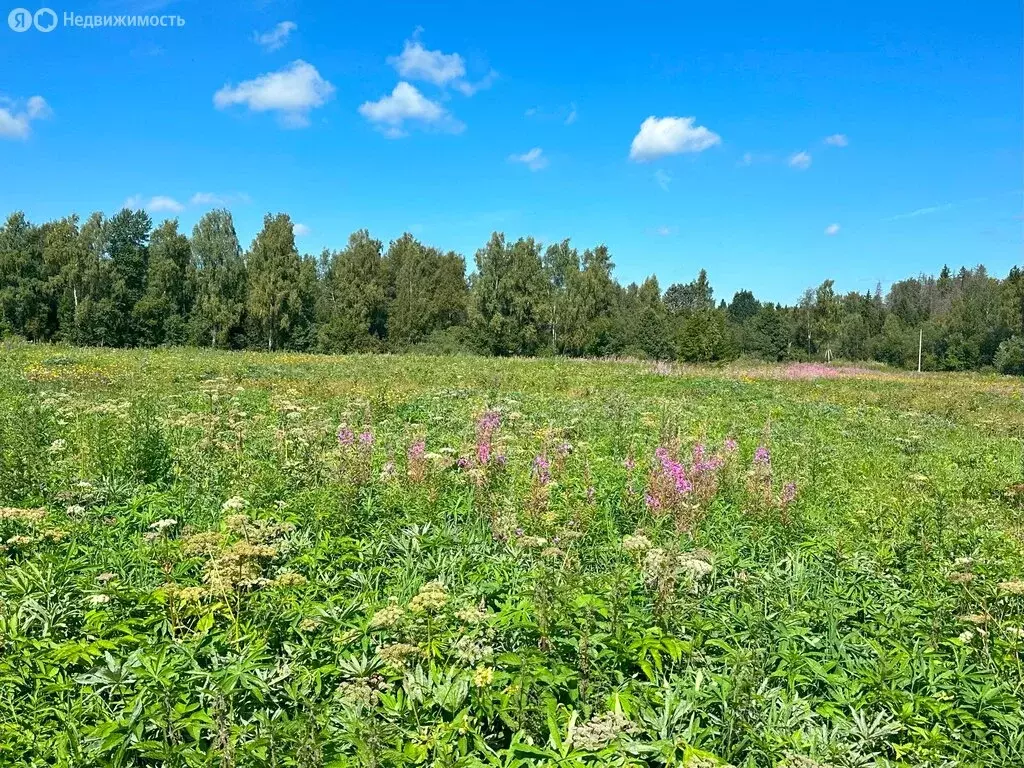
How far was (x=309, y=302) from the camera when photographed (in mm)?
50312

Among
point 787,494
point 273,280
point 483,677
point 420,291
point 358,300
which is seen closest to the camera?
point 483,677

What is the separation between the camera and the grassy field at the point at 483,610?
8.52 feet

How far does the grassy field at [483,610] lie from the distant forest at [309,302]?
4237 centimetres

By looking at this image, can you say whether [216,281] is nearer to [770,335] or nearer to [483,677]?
[483,677]

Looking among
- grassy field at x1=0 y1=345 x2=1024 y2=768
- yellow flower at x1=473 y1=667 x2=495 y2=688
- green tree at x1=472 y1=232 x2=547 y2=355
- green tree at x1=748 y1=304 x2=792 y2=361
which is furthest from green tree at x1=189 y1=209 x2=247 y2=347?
green tree at x1=748 y1=304 x2=792 y2=361

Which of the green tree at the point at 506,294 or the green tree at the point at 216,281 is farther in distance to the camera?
the green tree at the point at 506,294

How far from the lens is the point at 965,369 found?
58312 mm

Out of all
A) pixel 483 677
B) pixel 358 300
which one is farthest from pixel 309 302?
pixel 483 677

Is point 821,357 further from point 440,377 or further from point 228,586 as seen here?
point 228,586

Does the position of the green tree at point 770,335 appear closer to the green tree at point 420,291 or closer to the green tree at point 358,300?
the green tree at point 420,291

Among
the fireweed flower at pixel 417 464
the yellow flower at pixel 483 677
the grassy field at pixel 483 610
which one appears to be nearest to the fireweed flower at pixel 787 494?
the grassy field at pixel 483 610

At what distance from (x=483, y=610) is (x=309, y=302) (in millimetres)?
50204

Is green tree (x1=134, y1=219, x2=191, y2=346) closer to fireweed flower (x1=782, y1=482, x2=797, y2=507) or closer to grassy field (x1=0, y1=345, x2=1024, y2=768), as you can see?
grassy field (x1=0, y1=345, x2=1024, y2=768)

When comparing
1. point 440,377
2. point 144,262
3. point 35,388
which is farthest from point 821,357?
point 35,388
